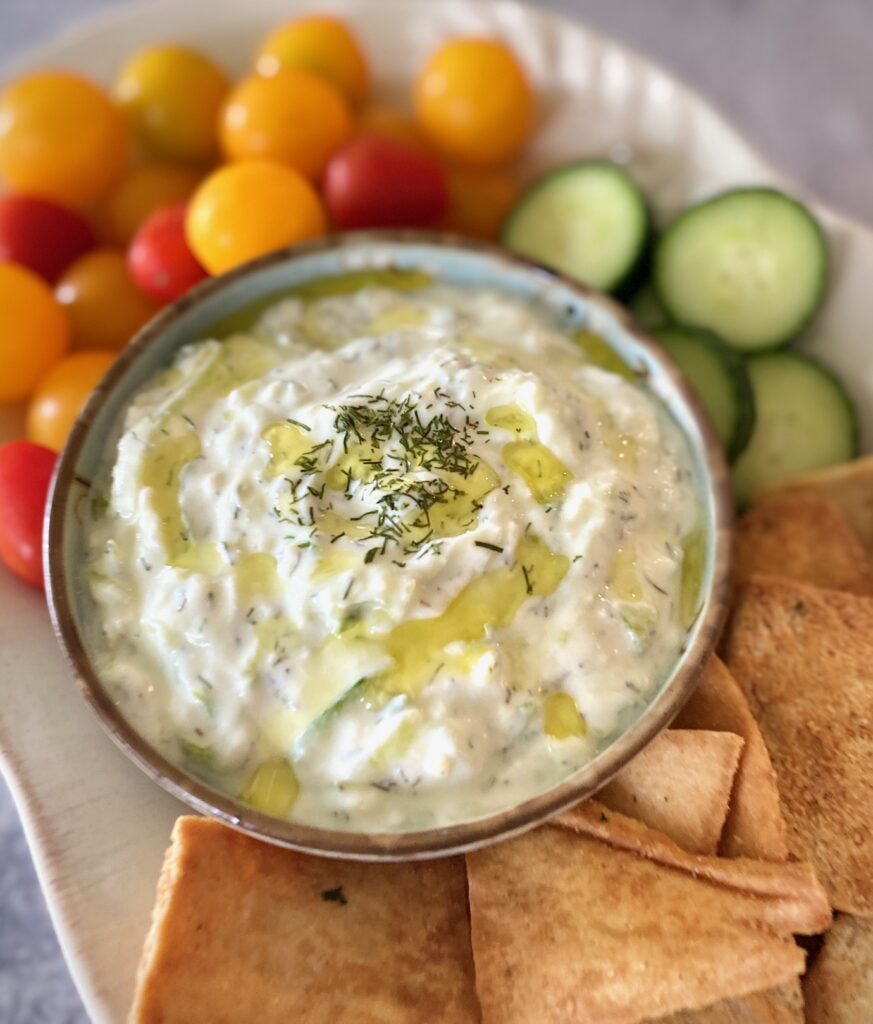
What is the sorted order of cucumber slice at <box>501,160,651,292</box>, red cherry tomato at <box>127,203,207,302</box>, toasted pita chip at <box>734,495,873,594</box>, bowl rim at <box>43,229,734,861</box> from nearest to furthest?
1. bowl rim at <box>43,229,734,861</box>
2. toasted pita chip at <box>734,495,873,594</box>
3. red cherry tomato at <box>127,203,207,302</box>
4. cucumber slice at <box>501,160,651,292</box>

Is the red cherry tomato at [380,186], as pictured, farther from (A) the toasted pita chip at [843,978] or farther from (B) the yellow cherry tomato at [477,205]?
(A) the toasted pita chip at [843,978]

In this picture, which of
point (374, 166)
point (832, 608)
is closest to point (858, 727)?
point (832, 608)

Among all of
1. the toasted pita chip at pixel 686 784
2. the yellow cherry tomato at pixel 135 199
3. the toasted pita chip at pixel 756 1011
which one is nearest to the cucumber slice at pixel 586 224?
the yellow cherry tomato at pixel 135 199

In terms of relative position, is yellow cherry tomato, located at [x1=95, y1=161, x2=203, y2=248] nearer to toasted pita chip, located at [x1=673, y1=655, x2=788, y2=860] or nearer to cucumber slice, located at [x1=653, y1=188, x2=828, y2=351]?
cucumber slice, located at [x1=653, y1=188, x2=828, y2=351]

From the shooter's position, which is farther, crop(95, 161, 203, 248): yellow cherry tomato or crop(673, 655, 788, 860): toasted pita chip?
crop(95, 161, 203, 248): yellow cherry tomato

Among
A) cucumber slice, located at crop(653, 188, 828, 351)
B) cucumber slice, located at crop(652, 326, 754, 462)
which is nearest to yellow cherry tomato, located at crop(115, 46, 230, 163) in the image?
cucumber slice, located at crop(653, 188, 828, 351)

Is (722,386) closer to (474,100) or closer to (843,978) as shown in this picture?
(474,100)
